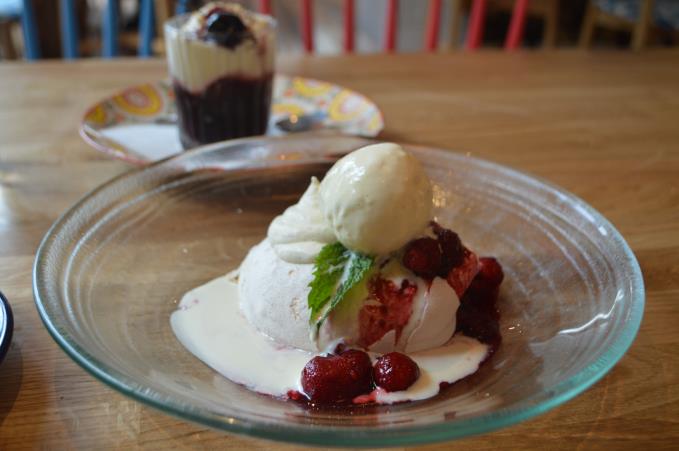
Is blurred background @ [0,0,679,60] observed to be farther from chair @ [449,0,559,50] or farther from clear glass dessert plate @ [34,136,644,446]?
clear glass dessert plate @ [34,136,644,446]

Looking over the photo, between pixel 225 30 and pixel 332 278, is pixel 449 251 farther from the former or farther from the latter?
pixel 225 30

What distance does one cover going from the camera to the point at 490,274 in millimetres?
1044

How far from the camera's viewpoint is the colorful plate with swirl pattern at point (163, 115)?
156cm

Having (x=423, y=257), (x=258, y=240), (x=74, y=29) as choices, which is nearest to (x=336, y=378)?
(x=423, y=257)

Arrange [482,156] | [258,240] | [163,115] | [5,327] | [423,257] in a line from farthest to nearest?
[163,115], [482,156], [258,240], [423,257], [5,327]

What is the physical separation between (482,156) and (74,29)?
1754mm

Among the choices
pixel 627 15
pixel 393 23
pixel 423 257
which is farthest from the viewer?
pixel 627 15

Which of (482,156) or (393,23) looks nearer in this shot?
(482,156)

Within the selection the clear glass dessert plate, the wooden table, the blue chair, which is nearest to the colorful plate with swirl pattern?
the wooden table

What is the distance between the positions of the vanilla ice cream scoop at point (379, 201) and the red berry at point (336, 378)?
18 centimetres

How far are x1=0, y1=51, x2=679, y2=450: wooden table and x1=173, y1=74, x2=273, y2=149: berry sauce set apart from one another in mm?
206

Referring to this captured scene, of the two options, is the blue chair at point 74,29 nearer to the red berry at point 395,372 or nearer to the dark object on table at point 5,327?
the dark object on table at point 5,327

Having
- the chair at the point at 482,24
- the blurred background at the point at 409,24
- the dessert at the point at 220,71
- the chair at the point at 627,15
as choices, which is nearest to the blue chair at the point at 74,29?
the blurred background at the point at 409,24

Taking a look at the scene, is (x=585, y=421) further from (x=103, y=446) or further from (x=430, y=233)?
(x=103, y=446)
